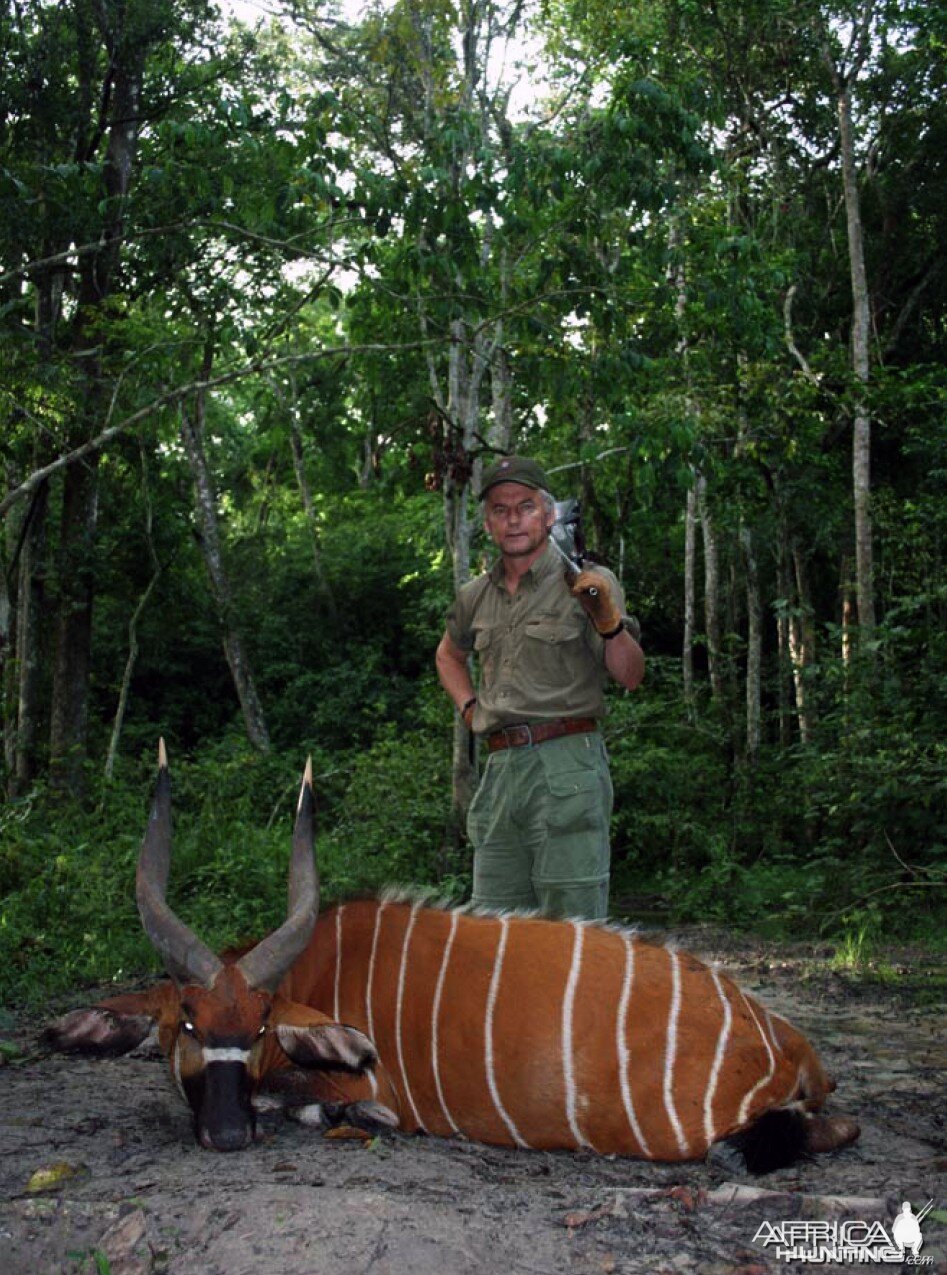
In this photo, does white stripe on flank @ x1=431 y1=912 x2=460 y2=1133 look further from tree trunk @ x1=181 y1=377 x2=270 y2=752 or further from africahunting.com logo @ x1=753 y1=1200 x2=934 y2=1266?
tree trunk @ x1=181 y1=377 x2=270 y2=752

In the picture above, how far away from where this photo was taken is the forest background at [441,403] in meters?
6.47

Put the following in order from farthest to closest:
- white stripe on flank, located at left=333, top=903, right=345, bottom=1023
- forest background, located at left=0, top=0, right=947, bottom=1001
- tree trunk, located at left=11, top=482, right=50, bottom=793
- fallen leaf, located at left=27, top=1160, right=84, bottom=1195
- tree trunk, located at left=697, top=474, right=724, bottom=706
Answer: tree trunk, located at left=697, top=474, right=724, bottom=706, tree trunk, located at left=11, top=482, right=50, bottom=793, forest background, located at left=0, top=0, right=947, bottom=1001, white stripe on flank, located at left=333, top=903, right=345, bottom=1023, fallen leaf, located at left=27, top=1160, right=84, bottom=1195

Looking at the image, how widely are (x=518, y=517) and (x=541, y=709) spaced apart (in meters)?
0.57

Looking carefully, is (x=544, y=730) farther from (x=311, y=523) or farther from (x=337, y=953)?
(x=311, y=523)

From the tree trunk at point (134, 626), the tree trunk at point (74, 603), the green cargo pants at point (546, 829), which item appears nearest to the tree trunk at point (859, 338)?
the tree trunk at point (134, 626)

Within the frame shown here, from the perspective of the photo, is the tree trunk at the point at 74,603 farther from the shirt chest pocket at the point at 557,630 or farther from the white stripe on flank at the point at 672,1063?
the white stripe on flank at the point at 672,1063

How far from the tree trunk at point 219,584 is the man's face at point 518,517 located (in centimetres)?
1023

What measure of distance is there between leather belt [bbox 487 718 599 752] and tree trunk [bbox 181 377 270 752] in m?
10.3

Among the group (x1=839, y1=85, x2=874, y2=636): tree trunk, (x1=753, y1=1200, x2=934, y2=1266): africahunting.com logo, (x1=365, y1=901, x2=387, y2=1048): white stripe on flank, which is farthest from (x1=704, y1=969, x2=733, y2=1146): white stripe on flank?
(x1=839, y1=85, x2=874, y2=636): tree trunk

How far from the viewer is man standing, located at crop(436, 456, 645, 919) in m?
3.58

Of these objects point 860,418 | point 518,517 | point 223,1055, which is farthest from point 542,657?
point 860,418

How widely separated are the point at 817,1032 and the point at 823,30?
11.7 metres

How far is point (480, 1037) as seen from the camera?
10.1ft

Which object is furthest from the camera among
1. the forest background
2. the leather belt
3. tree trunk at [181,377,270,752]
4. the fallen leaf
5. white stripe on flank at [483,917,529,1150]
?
tree trunk at [181,377,270,752]
